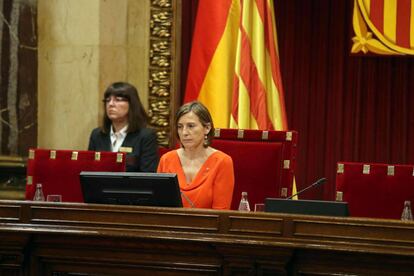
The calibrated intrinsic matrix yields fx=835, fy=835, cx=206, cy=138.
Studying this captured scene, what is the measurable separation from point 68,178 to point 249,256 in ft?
4.83

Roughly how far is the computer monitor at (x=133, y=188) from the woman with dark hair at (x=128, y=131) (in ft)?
4.74

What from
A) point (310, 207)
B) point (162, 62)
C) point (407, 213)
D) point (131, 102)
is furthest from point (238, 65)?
point (310, 207)

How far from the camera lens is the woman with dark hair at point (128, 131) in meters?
4.64

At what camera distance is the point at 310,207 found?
9.75ft

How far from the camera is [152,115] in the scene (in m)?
5.40

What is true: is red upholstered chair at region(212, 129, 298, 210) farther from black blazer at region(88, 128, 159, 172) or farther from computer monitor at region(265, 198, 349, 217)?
computer monitor at region(265, 198, 349, 217)

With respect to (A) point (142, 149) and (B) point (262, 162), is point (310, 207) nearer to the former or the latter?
(B) point (262, 162)

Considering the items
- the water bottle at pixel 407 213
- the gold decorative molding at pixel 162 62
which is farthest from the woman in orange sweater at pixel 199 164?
the gold decorative molding at pixel 162 62

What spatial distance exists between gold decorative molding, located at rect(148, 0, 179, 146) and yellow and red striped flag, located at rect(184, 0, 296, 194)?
0.75 feet

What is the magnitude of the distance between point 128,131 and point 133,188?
159 centimetres

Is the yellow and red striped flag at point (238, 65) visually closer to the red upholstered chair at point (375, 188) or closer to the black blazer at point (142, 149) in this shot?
the black blazer at point (142, 149)

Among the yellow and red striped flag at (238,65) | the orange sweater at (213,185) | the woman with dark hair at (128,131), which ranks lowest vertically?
the orange sweater at (213,185)

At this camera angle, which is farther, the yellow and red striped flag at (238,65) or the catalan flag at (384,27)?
the catalan flag at (384,27)

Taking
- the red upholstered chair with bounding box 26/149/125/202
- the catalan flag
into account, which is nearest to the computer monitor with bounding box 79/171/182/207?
the red upholstered chair with bounding box 26/149/125/202
